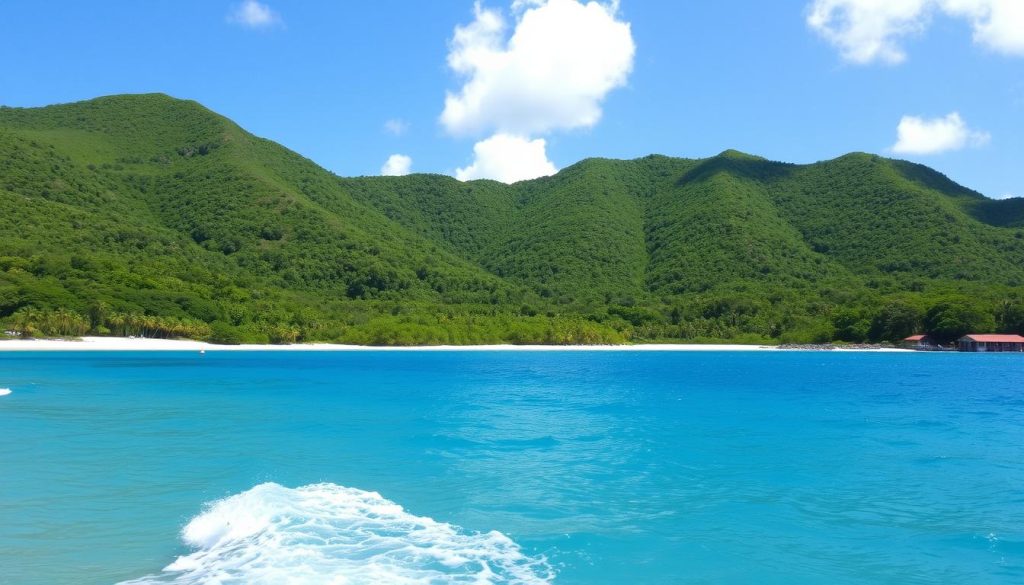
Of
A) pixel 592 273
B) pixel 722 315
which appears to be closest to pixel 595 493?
pixel 722 315

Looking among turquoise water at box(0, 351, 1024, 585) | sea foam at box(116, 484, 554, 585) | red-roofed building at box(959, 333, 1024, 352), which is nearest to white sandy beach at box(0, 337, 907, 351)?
red-roofed building at box(959, 333, 1024, 352)

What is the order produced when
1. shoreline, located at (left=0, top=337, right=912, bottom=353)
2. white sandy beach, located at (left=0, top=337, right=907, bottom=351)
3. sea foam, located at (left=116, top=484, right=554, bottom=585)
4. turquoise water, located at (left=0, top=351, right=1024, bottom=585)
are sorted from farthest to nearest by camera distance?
shoreline, located at (left=0, top=337, right=912, bottom=353)
white sandy beach, located at (left=0, top=337, right=907, bottom=351)
turquoise water, located at (left=0, top=351, right=1024, bottom=585)
sea foam, located at (left=116, top=484, right=554, bottom=585)

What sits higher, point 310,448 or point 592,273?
point 592,273

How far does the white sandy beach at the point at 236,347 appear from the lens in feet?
233

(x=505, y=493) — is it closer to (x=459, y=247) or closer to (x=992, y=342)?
(x=992, y=342)

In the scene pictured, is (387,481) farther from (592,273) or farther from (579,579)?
(592,273)

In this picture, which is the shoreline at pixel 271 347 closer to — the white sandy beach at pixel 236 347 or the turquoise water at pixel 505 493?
the white sandy beach at pixel 236 347

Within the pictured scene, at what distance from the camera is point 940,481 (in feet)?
47.5

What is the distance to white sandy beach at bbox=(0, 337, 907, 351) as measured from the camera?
233 feet

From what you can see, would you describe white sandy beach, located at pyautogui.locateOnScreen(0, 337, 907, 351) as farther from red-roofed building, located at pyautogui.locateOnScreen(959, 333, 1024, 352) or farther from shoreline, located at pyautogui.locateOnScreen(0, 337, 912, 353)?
red-roofed building, located at pyautogui.locateOnScreen(959, 333, 1024, 352)

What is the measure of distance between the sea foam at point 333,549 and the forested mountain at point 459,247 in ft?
248

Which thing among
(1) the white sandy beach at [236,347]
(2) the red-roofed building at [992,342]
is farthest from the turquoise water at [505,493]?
(2) the red-roofed building at [992,342]

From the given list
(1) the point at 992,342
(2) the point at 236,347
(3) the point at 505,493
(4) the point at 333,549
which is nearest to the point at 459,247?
(2) the point at 236,347

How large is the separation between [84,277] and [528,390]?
6861cm
